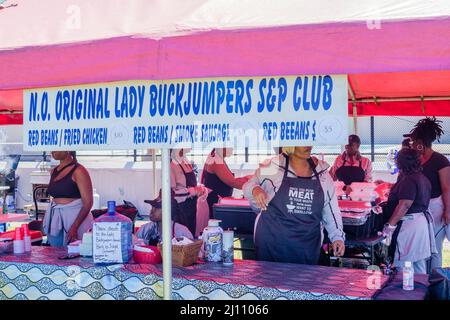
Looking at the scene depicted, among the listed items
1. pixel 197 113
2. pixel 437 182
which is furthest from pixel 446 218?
pixel 197 113

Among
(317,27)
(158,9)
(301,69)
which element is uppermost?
(158,9)

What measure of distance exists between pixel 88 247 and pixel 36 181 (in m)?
9.90

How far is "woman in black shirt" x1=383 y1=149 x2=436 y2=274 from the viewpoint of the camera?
4.42m

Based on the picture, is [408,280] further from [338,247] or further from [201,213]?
[201,213]

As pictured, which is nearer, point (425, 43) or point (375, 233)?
point (425, 43)

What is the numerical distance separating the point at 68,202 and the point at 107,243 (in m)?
1.58

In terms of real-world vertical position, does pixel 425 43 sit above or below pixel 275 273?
above

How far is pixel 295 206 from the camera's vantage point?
3441mm

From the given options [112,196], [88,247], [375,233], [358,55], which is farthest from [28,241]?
[112,196]

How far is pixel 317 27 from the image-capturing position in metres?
2.35

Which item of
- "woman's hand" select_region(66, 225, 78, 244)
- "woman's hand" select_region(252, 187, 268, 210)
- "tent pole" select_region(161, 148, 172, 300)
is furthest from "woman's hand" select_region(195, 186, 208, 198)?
"tent pole" select_region(161, 148, 172, 300)

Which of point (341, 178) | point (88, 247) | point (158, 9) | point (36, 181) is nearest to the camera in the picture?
point (158, 9)

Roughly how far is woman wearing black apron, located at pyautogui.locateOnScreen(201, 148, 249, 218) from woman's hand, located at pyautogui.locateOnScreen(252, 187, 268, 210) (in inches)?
86.3
